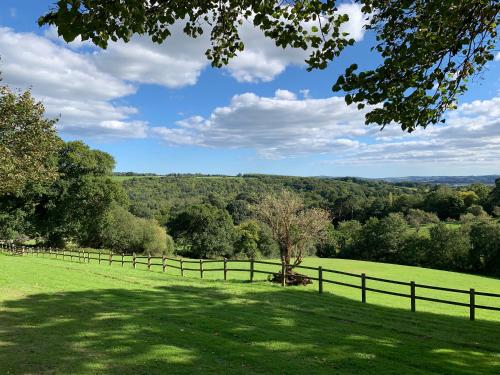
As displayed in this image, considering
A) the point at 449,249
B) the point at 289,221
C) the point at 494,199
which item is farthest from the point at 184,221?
the point at 494,199

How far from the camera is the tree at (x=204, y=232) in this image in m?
62.5

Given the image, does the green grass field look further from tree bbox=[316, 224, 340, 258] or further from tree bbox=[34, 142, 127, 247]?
tree bbox=[316, 224, 340, 258]

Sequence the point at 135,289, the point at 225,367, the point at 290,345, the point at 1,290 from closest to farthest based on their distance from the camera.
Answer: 1. the point at 225,367
2. the point at 290,345
3. the point at 1,290
4. the point at 135,289

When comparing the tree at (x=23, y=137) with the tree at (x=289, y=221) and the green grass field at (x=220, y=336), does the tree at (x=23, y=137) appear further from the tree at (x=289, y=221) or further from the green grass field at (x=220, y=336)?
the tree at (x=289, y=221)

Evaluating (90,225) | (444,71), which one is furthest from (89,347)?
(90,225)

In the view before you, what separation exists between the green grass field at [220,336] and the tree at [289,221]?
7233 millimetres

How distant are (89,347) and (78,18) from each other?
5.43 metres

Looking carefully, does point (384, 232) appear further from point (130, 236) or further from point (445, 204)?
point (445, 204)

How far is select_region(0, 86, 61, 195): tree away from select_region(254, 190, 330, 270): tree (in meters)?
12.3

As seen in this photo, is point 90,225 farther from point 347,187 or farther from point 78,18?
point 347,187

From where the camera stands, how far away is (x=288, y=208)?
834 inches

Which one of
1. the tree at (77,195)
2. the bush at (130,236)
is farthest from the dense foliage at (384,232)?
the tree at (77,195)

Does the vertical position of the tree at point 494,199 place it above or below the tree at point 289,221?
above

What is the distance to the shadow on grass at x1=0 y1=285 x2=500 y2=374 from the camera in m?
6.27
